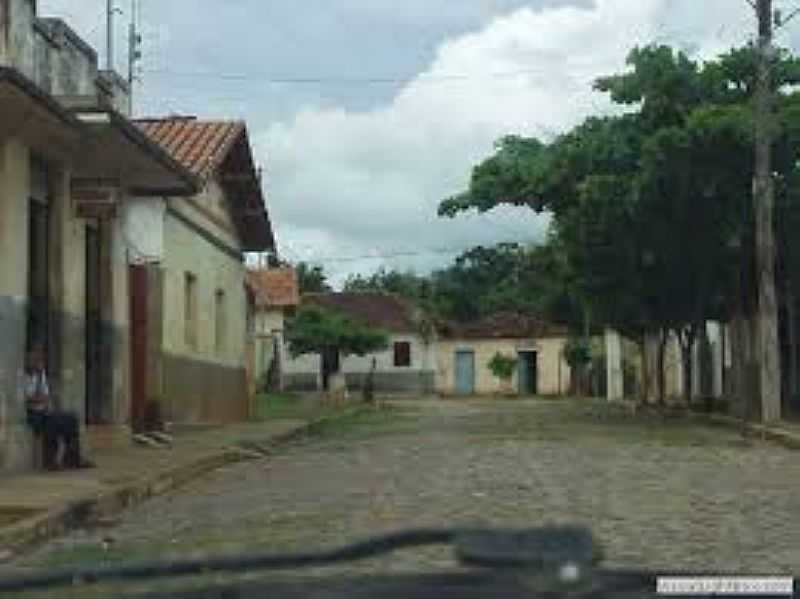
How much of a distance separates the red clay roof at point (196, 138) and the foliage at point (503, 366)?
50.6 meters

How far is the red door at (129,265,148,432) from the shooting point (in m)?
27.2

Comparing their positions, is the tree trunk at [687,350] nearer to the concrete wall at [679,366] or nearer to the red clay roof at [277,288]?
the concrete wall at [679,366]

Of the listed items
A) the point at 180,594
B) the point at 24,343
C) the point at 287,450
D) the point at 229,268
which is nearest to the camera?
the point at 180,594

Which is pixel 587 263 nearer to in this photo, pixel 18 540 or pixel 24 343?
pixel 24 343

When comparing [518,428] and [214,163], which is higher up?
[214,163]

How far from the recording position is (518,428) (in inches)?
1314

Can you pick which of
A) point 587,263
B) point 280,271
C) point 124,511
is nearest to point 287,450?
point 124,511

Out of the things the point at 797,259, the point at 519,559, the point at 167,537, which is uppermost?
the point at 797,259

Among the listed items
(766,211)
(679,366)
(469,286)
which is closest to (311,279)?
(469,286)

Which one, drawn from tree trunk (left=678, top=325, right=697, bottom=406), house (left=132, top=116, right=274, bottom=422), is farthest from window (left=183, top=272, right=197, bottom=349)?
tree trunk (left=678, top=325, right=697, bottom=406)

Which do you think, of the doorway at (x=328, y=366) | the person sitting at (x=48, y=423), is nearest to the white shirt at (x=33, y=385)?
the person sitting at (x=48, y=423)

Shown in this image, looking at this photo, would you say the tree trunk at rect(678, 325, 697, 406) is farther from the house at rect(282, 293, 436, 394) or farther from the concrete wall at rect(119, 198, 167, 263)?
the house at rect(282, 293, 436, 394)

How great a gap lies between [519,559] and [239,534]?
11129 millimetres

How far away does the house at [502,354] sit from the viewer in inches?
3499
